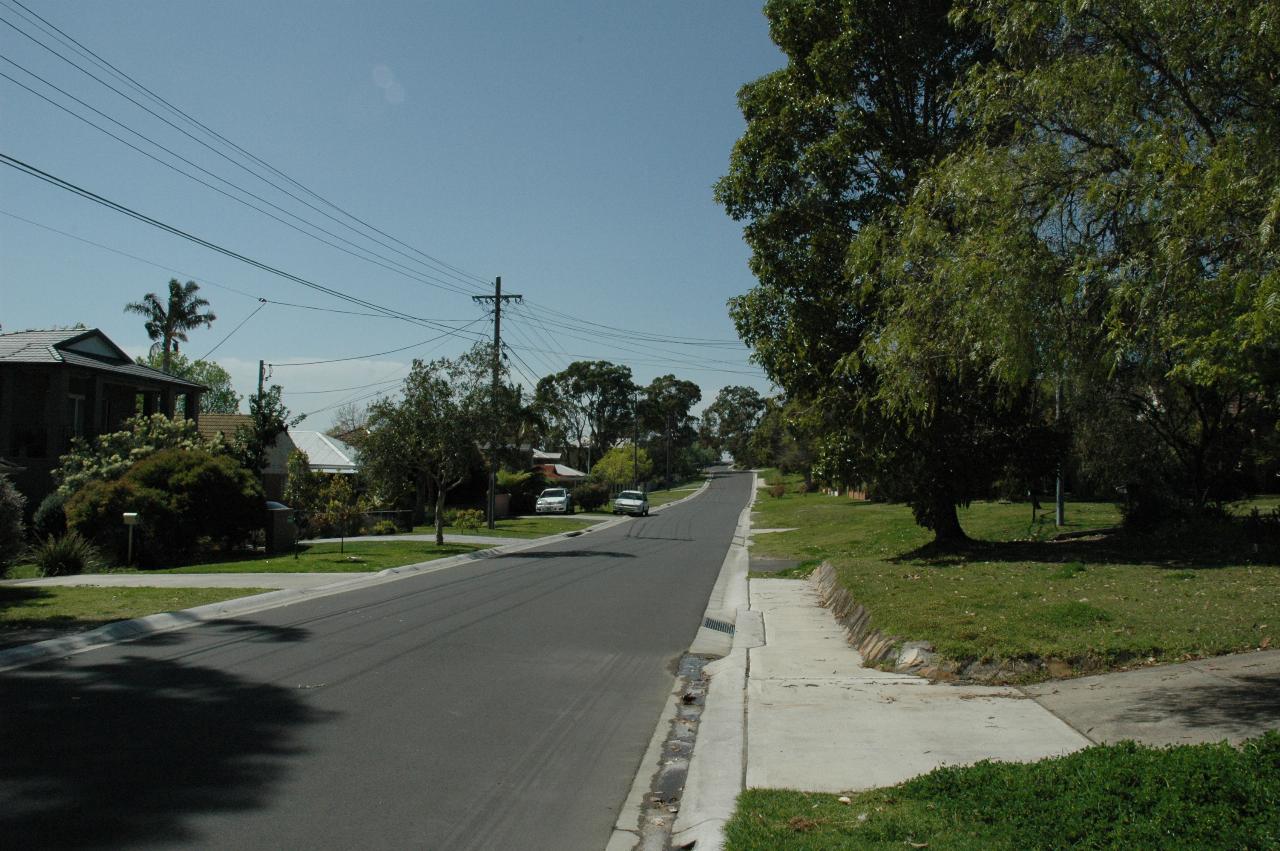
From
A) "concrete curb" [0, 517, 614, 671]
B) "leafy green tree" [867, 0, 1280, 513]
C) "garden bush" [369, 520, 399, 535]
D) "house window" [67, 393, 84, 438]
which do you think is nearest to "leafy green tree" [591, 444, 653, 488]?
"garden bush" [369, 520, 399, 535]

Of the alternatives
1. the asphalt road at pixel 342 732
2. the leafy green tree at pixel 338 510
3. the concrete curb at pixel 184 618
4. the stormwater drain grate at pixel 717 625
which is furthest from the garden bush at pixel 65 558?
the stormwater drain grate at pixel 717 625

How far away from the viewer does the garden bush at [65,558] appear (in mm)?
21109

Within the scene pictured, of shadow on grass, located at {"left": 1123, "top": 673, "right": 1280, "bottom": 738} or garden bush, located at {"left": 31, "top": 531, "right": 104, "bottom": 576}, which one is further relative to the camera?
garden bush, located at {"left": 31, "top": 531, "right": 104, "bottom": 576}

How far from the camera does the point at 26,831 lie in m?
5.08

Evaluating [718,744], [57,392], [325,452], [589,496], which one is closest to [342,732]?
[718,744]

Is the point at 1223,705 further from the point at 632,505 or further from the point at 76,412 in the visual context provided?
the point at 632,505

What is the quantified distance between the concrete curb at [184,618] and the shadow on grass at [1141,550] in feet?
35.4

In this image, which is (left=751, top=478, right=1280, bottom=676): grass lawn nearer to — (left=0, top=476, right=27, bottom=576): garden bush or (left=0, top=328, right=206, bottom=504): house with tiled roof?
(left=0, top=476, right=27, bottom=576): garden bush

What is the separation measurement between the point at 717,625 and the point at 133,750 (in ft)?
29.7

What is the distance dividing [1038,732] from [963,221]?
4.78 meters

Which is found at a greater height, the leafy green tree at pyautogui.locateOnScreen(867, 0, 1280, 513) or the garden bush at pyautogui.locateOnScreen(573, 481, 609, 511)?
the leafy green tree at pyautogui.locateOnScreen(867, 0, 1280, 513)

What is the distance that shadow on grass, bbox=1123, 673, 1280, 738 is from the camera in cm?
639

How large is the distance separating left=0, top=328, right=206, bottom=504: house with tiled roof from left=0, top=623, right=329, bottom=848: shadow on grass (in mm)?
22881

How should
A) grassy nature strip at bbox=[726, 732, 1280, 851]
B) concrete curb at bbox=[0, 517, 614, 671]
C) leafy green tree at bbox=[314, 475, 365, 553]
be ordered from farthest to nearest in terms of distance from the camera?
leafy green tree at bbox=[314, 475, 365, 553] < concrete curb at bbox=[0, 517, 614, 671] < grassy nature strip at bbox=[726, 732, 1280, 851]
